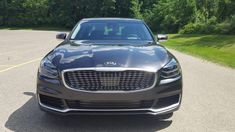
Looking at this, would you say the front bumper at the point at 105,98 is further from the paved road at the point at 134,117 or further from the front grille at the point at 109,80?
the paved road at the point at 134,117

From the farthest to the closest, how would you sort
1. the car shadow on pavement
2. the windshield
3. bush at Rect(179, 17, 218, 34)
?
bush at Rect(179, 17, 218, 34)
the windshield
the car shadow on pavement

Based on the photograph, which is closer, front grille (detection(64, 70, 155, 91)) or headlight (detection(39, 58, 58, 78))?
front grille (detection(64, 70, 155, 91))

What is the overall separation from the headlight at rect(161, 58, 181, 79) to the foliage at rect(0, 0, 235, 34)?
4148 cm

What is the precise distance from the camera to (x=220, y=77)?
11289 millimetres

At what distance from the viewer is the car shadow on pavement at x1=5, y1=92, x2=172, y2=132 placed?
572 cm

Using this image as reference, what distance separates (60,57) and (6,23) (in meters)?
70.5

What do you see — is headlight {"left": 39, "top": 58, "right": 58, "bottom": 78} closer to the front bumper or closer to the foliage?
the front bumper

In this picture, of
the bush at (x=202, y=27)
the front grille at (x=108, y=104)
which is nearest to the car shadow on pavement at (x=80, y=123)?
the front grille at (x=108, y=104)

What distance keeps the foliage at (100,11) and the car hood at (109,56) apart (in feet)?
135

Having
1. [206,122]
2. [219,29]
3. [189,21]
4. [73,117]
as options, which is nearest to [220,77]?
[206,122]

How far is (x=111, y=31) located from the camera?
761 centimetres

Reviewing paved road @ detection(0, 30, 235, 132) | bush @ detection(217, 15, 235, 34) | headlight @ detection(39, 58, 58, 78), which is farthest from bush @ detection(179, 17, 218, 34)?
headlight @ detection(39, 58, 58, 78)

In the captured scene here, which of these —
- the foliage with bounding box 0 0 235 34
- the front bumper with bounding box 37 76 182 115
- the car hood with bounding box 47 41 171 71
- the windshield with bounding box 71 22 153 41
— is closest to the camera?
the front bumper with bounding box 37 76 182 115

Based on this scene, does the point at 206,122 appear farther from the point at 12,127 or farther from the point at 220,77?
the point at 220,77
